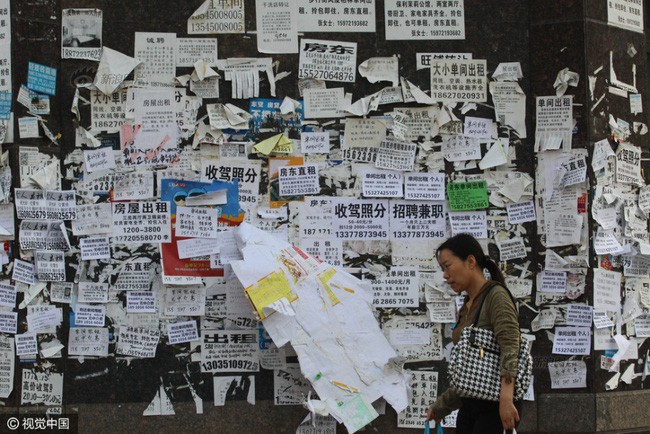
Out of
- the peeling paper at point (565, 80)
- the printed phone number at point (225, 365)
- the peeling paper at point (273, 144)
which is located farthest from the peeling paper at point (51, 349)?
the peeling paper at point (565, 80)

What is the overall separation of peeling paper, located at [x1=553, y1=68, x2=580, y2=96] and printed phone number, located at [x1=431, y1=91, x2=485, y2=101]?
1.69 feet

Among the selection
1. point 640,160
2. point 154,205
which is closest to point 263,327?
point 154,205

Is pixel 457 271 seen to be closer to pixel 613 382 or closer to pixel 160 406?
pixel 613 382

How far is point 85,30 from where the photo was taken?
5.50 meters

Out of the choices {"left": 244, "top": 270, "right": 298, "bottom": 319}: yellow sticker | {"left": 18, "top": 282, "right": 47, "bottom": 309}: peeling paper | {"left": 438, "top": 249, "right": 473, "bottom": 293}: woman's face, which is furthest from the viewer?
{"left": 18, "top": 282, "right": 47, "bottom": 309}: peeling paper

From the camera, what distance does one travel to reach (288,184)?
18.2ft

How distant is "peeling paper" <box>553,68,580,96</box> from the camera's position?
18.5ft

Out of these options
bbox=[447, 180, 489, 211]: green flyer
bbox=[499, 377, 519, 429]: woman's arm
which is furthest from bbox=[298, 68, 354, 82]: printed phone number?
bbox=[499, 377, 519, 429]: woman's arm

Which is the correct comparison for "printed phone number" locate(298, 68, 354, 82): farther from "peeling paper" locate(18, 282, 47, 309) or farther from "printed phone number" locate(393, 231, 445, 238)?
"peeling paper" locate(18, 282, 47, 309)

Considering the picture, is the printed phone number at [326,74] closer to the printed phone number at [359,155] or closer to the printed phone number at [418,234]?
the printed phone number at [359,155]

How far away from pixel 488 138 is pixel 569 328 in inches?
54.5

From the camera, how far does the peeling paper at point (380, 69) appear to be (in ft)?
18.4

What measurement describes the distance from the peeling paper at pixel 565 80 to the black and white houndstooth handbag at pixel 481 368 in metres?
2.29

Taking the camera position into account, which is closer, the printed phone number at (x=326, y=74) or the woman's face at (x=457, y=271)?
the woman's face at (x=457, y=271)
